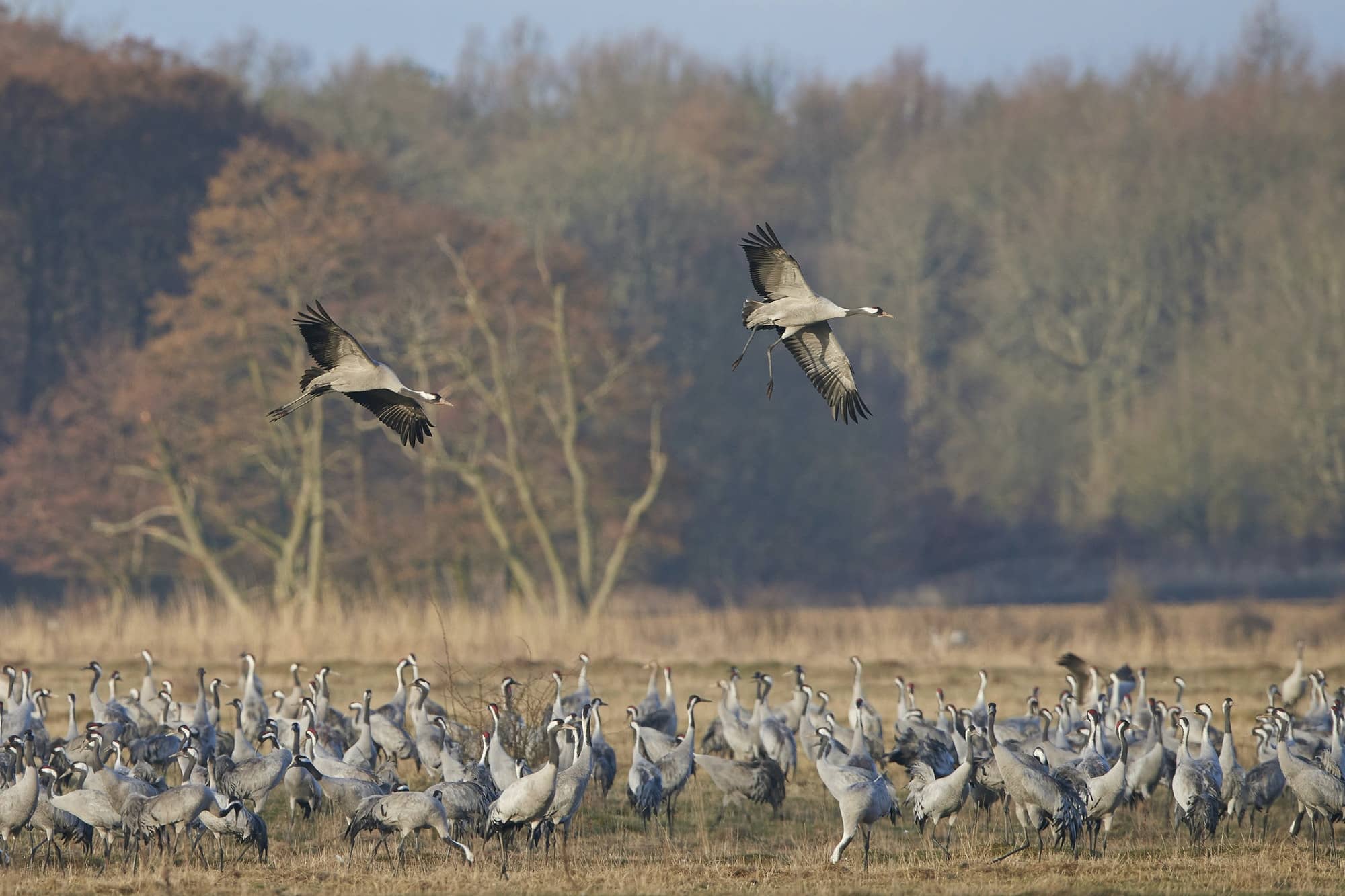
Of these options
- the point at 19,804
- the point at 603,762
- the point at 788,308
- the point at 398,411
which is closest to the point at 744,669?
the point at 603,762

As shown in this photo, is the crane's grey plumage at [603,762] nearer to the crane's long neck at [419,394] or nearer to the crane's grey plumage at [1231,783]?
the crane's long neck at [419,394]

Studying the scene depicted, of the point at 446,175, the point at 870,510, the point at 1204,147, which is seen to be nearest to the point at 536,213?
the point at 446,175

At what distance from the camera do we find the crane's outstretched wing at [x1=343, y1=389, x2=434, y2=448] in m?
12.4

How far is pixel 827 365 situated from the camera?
12.9 metres

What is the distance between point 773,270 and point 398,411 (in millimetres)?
2707

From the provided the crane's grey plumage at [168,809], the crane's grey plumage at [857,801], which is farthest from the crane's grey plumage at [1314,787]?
the crane's grey plumage at [168,809]

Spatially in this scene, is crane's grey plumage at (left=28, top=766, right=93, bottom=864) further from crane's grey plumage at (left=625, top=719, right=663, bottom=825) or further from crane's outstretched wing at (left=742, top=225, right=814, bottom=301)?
crane's outstretched wing at (left=742, top=225, right=814, bottom=301)

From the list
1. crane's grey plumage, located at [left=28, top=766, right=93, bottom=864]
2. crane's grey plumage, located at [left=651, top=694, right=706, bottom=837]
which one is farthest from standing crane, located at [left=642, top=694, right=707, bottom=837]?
crane's grey plumage, located at [left=28, top=766, right=93, bottom=864]

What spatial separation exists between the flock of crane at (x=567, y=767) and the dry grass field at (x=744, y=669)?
0.23 metres

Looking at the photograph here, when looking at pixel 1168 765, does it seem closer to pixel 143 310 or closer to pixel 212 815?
pixel 212 815

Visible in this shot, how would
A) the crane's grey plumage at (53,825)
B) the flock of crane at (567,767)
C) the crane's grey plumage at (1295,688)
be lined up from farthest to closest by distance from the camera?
the crane's grey plumage at (1295,688), the flock of crane at (567,767), the crane's grey plumage at (53,825)

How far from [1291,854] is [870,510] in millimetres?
30197

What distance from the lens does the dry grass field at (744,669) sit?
394 inches

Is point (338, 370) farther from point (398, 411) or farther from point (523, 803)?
point (523, 803)
